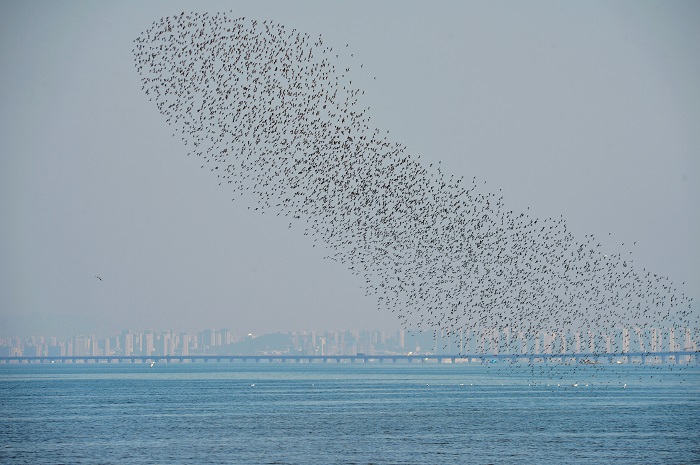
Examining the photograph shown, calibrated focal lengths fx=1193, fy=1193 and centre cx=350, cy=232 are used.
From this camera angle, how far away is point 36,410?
5049 inches

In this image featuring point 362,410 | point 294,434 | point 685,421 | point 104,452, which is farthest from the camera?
point 362,410

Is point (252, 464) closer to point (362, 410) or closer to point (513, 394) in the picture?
point (362, 410)

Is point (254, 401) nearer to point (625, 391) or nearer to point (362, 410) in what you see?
point (362, 410)

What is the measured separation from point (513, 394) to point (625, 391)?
1821 cm

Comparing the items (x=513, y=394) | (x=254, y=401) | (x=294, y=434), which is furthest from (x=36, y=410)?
(x=513, y=394)

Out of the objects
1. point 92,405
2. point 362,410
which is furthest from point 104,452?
point 92,405

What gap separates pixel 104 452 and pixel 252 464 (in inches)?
495

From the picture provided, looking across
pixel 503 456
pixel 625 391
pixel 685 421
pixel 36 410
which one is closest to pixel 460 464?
pixel 503 456

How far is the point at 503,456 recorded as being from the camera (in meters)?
77.2

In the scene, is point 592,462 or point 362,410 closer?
point 592,462

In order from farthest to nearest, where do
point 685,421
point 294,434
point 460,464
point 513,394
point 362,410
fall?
point 513,394, point 362,410, point 685,421, point 294,434, point 460,464

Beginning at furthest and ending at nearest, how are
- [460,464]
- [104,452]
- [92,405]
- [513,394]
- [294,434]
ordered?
[513,394]
[92,405]
[294,434]
[104,452]
[460,464]

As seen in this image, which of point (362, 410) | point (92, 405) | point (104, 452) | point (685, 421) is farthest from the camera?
point (92, 405)

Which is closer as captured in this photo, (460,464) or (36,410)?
(460,464)
